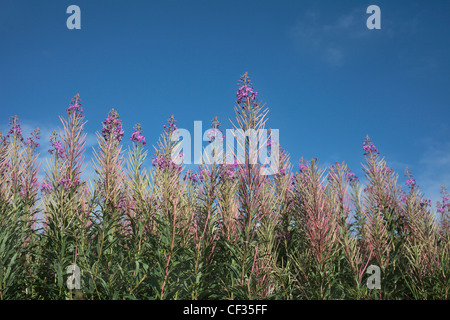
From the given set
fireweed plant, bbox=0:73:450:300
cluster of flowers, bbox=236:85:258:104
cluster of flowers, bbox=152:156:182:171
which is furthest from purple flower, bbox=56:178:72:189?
cluster of flowers, bbox=236:85:258:104

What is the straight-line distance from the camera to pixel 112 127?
19.1ft

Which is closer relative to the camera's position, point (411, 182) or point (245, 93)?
point (245, 93)

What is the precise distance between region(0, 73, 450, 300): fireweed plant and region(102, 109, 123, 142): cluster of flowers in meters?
0.02

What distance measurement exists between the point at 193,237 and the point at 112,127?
2483 millimetres

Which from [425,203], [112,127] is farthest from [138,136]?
[425,203]

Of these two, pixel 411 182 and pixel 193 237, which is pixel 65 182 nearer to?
pixel 193 237

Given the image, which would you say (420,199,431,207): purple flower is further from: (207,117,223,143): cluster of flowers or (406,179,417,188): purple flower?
(207,117,223,143): cluster of flowers

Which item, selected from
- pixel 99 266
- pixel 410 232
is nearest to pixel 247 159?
pixel 99 266

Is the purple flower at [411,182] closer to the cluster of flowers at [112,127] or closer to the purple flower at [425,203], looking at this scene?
the purple flower at [425,203]

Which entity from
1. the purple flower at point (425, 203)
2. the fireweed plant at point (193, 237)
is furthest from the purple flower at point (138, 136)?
the purple flower at point (425, 203)

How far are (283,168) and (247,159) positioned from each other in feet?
9.11

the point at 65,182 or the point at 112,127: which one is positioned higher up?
the point at 112,127
